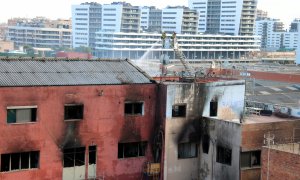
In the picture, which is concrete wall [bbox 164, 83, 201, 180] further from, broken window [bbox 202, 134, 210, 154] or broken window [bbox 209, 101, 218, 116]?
broken window [bbox 209, 101, 218, 116]

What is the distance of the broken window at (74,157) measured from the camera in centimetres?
2956

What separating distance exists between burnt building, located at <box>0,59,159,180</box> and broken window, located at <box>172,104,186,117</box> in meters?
1.33

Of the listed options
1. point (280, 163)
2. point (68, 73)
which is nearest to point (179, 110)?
point (68, 73)

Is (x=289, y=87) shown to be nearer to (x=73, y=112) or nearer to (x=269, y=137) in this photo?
(x=269, y=137)

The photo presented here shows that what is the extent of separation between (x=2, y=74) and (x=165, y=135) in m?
10.7

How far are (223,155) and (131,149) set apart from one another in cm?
589

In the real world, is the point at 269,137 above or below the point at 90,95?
below

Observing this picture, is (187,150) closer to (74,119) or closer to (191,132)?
(191,132)

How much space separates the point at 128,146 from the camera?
3177 centimetres

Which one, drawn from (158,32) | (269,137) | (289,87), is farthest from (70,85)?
(158,32)

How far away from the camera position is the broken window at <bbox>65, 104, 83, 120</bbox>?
96.2ft

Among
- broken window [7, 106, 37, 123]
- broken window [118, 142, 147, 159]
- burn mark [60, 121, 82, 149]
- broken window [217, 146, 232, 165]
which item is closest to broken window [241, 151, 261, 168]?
broken window [217, 146, 232, 165]

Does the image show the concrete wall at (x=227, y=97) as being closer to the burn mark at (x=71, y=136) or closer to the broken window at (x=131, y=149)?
the broken window at (x=131, y=149)

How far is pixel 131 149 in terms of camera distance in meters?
31.9
